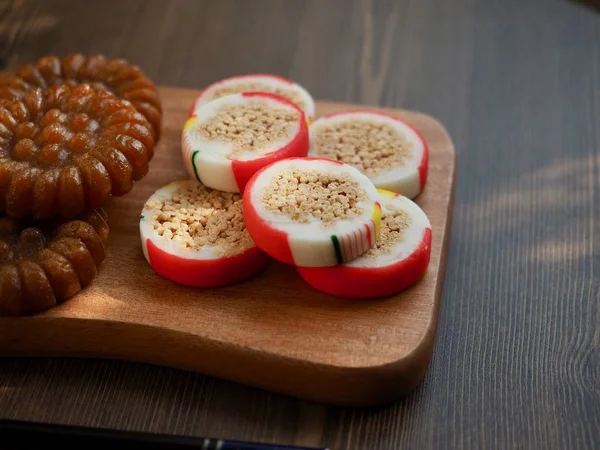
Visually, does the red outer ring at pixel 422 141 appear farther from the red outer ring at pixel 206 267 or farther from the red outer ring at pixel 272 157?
the red outer ring at pixel 206 267

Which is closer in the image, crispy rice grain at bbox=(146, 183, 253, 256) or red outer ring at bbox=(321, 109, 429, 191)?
crispy rice grain at bbox=(146, 183, 253, 256)

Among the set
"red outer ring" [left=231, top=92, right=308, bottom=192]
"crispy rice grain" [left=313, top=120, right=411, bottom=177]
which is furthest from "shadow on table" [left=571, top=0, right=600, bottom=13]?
"red outer ring" [left=231, top=92, right=308, bottom=192]

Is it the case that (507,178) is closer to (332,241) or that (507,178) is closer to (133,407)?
(332,241)

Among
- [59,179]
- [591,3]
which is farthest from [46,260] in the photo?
[591,3]

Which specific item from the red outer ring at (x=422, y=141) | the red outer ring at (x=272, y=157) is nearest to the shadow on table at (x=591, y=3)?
the red outer ring at (x=422, y=141)

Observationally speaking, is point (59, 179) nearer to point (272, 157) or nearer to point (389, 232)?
point (272, 157)

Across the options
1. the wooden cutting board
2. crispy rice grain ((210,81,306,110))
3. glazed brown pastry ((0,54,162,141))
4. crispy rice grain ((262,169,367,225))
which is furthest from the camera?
crispy rice grain ((210,81,306,110))

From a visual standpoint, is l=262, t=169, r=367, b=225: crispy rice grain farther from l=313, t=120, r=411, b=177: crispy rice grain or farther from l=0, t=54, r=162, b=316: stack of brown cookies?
l=0, t=54, r=162, b=316: stack of brown cookies
